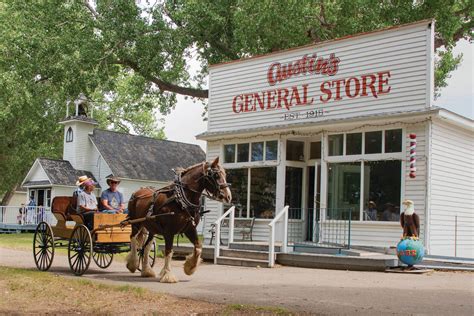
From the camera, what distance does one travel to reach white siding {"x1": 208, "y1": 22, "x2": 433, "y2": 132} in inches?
624

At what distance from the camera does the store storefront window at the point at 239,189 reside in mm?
19453

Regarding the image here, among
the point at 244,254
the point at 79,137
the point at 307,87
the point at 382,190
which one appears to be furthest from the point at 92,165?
the point at 382,190

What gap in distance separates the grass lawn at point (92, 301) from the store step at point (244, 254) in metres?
6.07

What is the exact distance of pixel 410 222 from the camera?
46.4 ft

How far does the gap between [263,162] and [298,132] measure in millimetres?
1548

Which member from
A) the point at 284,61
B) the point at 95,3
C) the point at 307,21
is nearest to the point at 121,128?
the point at 95,3

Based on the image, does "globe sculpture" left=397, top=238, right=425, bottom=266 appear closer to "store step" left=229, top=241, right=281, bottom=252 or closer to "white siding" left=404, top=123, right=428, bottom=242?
"white siding" left=404, top=123, right=428, bottom=242

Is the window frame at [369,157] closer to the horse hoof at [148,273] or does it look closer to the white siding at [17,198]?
the horse hoof at [148,273]

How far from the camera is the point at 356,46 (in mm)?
17250

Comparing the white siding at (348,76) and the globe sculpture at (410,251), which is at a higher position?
the white siding at (348,76)

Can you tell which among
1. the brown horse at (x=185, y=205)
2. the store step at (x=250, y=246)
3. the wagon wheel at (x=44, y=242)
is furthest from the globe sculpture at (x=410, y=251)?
the wagon wheel at (x=44, y=242)

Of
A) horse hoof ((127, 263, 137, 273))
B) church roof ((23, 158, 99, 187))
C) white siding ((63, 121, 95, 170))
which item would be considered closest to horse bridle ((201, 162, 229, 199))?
horse hoof ((127, 263, 137, 273))

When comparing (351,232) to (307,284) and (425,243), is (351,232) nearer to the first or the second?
(425,243)

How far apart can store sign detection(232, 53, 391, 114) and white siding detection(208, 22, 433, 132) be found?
0.10 meters
